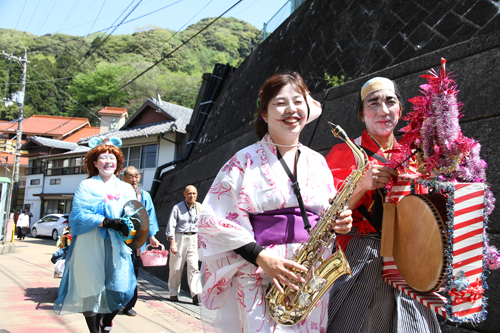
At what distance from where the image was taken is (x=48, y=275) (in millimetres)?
9406

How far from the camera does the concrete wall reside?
10.2ft

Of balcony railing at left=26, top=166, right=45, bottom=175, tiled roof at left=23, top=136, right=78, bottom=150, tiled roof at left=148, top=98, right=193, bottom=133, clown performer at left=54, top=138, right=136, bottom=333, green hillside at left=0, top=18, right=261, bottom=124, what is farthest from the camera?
green hillside at left=0, top=18, right=261, bottom=124

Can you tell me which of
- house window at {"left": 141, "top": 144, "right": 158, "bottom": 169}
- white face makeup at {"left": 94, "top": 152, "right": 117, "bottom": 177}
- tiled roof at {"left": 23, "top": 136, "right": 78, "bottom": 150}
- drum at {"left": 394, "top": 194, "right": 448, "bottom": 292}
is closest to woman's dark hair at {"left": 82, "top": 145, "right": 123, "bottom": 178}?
white face makeup at {"left": 94, "top": 152, "right": 117, "bottom": 177}

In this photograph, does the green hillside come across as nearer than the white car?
No

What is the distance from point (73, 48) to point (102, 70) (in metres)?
20.4

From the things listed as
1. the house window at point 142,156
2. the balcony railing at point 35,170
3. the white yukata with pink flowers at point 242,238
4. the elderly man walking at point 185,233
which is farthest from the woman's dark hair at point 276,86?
the balcony railing at point 35,170

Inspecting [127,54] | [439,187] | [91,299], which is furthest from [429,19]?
[127,54]

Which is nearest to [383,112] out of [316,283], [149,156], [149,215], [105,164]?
[316,283]

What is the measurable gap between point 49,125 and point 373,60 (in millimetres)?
46764

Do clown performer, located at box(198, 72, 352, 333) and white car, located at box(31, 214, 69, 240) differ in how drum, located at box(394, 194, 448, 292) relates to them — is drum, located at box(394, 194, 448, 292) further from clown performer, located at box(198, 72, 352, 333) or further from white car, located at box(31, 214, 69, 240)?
white car, located at box(31, 214, 69, 240)

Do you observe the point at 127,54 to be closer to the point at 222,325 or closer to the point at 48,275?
the point at 48,275

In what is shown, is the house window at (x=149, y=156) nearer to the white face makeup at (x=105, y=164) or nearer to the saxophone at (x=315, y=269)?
the white face makeup at (x=105, y=164)

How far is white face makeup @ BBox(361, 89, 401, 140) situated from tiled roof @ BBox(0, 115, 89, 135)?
1787 inches

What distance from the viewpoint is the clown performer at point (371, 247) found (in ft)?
7.17
